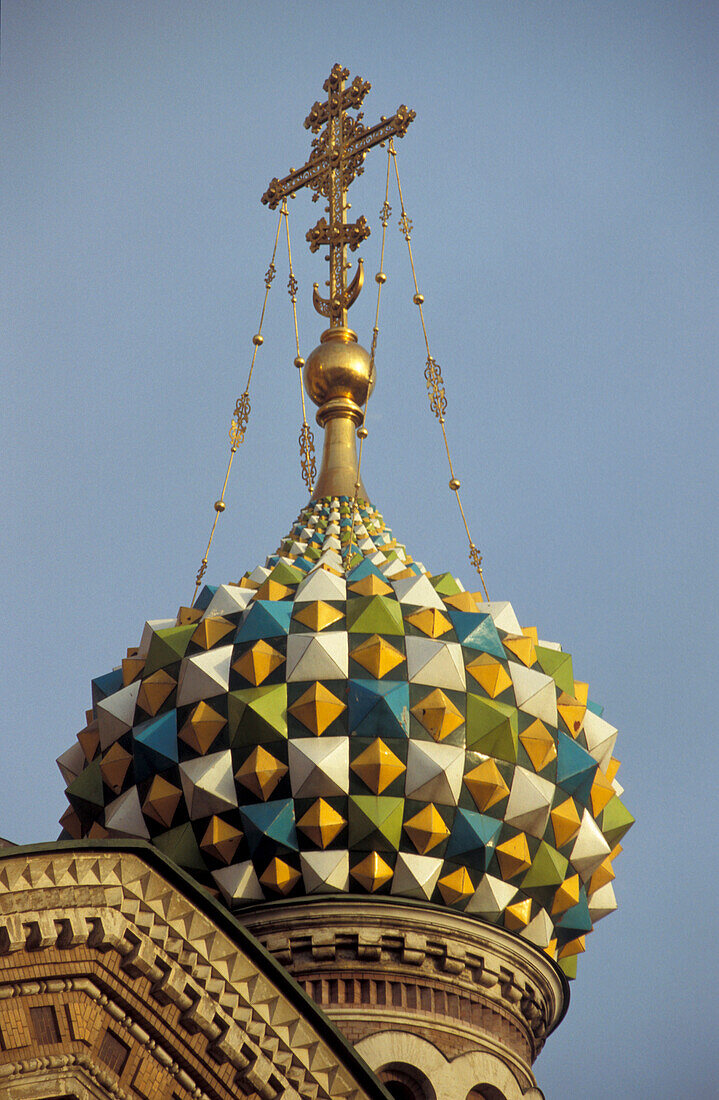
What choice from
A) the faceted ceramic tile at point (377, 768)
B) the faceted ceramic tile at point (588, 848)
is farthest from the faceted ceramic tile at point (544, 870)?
the faceted ceramic tile at point (377, 768)

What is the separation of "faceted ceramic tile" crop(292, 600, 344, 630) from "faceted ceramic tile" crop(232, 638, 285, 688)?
0.37 metres

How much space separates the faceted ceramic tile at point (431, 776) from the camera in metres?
13.7

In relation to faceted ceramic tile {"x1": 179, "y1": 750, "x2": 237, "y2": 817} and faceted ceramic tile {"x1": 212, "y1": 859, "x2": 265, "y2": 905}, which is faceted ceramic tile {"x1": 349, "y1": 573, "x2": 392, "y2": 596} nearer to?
faceted ceramic tile {"x1": 179, "y1": 750, "x2": 237, "y2": 817}

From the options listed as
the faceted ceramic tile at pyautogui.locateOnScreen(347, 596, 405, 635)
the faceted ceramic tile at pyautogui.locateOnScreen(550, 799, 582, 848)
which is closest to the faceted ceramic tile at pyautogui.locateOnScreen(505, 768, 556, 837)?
the faceted ceramic tile at pyautogui.locateOnScreen(550, 799, 582, 848)

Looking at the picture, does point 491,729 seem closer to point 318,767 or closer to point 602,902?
point 318,767

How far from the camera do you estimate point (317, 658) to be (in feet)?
46.2

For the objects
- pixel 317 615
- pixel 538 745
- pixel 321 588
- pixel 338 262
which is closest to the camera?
pixel 538 745

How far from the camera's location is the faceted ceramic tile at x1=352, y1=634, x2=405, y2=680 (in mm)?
14098

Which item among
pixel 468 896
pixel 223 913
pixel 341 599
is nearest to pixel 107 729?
pixel 341 599

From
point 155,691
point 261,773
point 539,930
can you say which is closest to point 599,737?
point 539,930

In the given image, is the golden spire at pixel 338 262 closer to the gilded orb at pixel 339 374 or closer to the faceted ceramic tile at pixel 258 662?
the gilded orb at pixel 339 374

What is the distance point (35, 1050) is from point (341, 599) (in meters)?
6.10

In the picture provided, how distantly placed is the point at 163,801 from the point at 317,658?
5.39 feet

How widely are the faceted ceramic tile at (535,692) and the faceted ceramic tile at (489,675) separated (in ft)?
0.50
